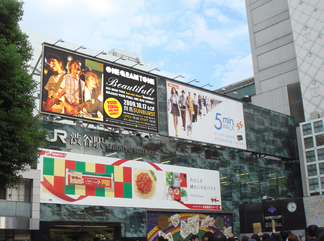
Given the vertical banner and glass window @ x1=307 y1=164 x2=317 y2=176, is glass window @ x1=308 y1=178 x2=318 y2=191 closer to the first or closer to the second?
glass window @ x1=307 y1=164 x2=317 y2=176

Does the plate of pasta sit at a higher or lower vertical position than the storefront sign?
lower

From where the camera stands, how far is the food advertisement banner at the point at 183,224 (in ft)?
84.6

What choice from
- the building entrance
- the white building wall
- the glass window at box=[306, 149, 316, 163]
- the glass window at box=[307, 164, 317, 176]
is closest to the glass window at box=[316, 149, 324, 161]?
the glass window at box=[306, 149, 316, 163]

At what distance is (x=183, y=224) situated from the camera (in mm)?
27172

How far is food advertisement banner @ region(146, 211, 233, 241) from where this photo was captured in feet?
84.6

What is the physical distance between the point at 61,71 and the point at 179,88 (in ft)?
31.8

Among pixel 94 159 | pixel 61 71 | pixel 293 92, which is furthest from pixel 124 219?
pixel 293 92

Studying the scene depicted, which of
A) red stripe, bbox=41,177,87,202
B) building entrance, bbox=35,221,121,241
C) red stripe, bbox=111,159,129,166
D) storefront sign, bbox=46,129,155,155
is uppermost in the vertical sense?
storefront sign, bbox=46,129,155,155

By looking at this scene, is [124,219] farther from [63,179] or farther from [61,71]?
[61,71]

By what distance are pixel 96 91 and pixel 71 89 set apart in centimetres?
177

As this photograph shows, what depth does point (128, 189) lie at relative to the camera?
993 inches

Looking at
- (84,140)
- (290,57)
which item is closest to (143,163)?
(84,140)

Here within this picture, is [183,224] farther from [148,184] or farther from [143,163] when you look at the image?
[143,163]

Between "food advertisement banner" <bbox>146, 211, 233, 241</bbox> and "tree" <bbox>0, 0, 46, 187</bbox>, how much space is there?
13.7m
